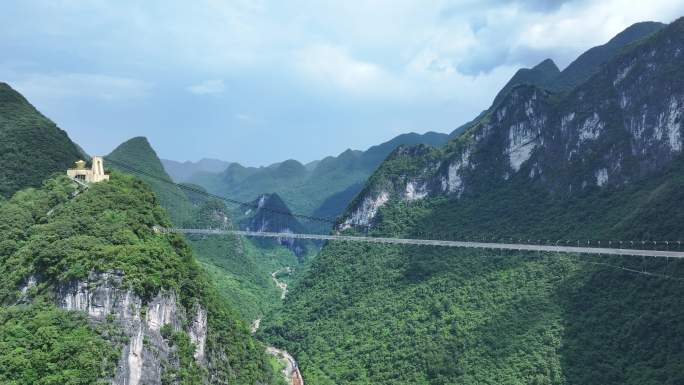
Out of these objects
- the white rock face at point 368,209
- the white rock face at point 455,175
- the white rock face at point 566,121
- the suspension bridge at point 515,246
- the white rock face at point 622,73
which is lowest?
the suspension bridge at point 515,246

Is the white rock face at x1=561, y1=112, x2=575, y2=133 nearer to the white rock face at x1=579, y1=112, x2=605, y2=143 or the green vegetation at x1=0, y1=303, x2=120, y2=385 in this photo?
the white rock face at x1=579, y1=112, x2=605, y2=143

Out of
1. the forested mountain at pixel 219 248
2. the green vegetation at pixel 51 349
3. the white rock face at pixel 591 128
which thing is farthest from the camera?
the forested mountain at pixel 219 248

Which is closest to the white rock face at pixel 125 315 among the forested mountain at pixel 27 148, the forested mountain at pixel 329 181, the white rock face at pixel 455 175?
the forested mountain at pixel 27 148

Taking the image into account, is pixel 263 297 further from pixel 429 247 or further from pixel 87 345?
pixel 87 345

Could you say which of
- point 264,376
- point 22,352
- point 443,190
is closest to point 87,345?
point 22,352

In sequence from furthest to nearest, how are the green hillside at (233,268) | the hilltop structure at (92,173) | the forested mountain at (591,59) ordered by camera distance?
the forested mountain at (591,59)
the green hillside at (233,268)
the hilltop structure at (92,173)

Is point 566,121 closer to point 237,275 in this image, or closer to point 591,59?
point 591,59

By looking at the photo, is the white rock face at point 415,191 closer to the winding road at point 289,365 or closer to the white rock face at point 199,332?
the winding road at point 289,365
